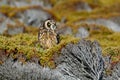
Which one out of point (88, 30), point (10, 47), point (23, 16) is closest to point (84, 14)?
point (23, 16)

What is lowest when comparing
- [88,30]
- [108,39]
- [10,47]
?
[88,30]

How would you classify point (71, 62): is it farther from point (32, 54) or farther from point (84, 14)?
point (84, 14)

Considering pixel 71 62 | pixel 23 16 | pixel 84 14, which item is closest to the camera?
pixel 71 62

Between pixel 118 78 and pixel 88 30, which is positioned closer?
pixel 118 78

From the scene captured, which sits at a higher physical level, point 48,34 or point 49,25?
point 49,25

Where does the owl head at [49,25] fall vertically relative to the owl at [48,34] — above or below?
above

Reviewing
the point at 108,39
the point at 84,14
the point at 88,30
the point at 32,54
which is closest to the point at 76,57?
the point at 32,54

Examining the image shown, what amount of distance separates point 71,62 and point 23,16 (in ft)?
113

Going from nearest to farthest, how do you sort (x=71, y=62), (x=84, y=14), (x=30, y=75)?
(x=30, y=75), (x=71, y=62), (x=84, y=14)

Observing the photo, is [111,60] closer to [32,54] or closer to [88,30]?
[32,54]

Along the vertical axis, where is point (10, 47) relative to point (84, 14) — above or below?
above

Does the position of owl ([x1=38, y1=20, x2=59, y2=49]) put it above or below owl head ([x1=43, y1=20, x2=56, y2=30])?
below

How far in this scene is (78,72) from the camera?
16688 millimetres

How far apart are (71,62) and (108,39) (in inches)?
374
